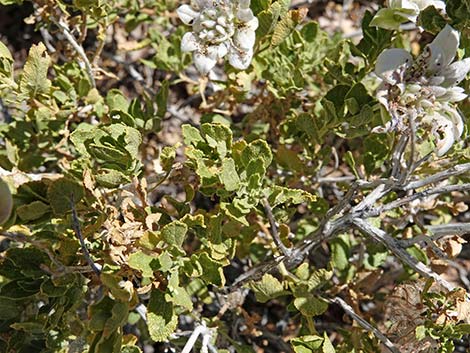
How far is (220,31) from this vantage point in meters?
2.09

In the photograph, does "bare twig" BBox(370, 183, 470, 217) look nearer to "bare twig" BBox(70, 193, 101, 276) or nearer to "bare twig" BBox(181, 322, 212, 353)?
"bare twig" BBox(181, 322, 212, 353)

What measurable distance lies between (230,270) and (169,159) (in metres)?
1.10

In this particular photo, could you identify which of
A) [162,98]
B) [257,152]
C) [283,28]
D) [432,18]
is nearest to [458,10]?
[432,18]

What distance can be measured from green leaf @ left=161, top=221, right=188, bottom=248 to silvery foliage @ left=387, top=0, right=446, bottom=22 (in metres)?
0.91

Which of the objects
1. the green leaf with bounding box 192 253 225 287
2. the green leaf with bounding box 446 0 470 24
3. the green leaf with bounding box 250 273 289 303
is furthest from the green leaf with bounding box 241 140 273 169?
the green leaf with bounding box 446 0 470 24

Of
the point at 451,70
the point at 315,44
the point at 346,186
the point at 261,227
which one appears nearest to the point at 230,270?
the point at 261,227

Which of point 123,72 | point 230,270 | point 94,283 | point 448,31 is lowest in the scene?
point 230,270

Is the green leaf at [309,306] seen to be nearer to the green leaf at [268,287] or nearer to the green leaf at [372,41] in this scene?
the green leaf at [268,287]

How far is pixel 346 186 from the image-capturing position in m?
2.36

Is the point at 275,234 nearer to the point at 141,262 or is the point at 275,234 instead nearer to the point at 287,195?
the point at 287,195

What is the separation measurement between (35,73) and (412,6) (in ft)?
3.92

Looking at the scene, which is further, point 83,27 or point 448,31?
point 83,27

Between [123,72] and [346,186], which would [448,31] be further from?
[123,72]

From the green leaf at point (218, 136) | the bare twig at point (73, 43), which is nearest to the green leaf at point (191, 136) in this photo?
the green leaf at point (218, 136)
